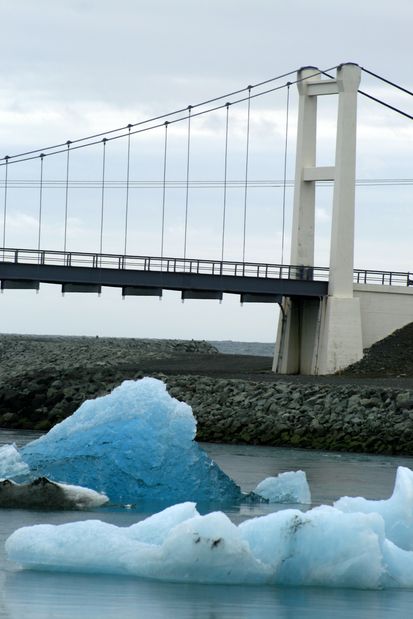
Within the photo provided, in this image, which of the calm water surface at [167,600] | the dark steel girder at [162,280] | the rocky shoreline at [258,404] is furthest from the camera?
the dark steel girder at [162,280]

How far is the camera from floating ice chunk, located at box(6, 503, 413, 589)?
13938 mm

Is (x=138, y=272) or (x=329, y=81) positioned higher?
(x=329, y=81)

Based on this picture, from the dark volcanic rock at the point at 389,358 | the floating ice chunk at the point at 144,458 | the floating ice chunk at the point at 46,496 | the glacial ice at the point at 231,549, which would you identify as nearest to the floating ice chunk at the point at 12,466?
the floating ice chunk at the point at 144,458

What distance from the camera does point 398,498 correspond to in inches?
625

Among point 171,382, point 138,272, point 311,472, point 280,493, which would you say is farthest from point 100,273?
point 280,493

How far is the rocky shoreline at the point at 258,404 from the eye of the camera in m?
33.8

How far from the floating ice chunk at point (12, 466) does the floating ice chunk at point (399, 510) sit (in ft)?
21.1

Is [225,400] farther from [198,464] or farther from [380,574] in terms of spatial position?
[380,574]

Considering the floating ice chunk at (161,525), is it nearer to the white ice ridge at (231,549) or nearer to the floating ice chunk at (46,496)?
the white ice ridge at (231,549)

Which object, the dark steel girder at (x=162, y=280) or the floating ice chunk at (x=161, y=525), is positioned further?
the dark steel girder at (x=162, y=280)

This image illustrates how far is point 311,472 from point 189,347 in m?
51.1

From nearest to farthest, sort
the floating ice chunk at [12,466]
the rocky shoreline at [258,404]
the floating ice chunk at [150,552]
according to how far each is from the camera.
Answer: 1. the floating ice chunk at [150,552]
2. the floating ice chunk at [12,466]
3. the rocky shoreline at [258,404]

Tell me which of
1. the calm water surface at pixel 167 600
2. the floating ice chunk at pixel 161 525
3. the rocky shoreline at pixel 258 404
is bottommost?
the rocky shoreline at pixel 258 404

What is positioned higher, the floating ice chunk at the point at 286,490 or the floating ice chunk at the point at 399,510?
the floating ice chunk at the point at 399,510
